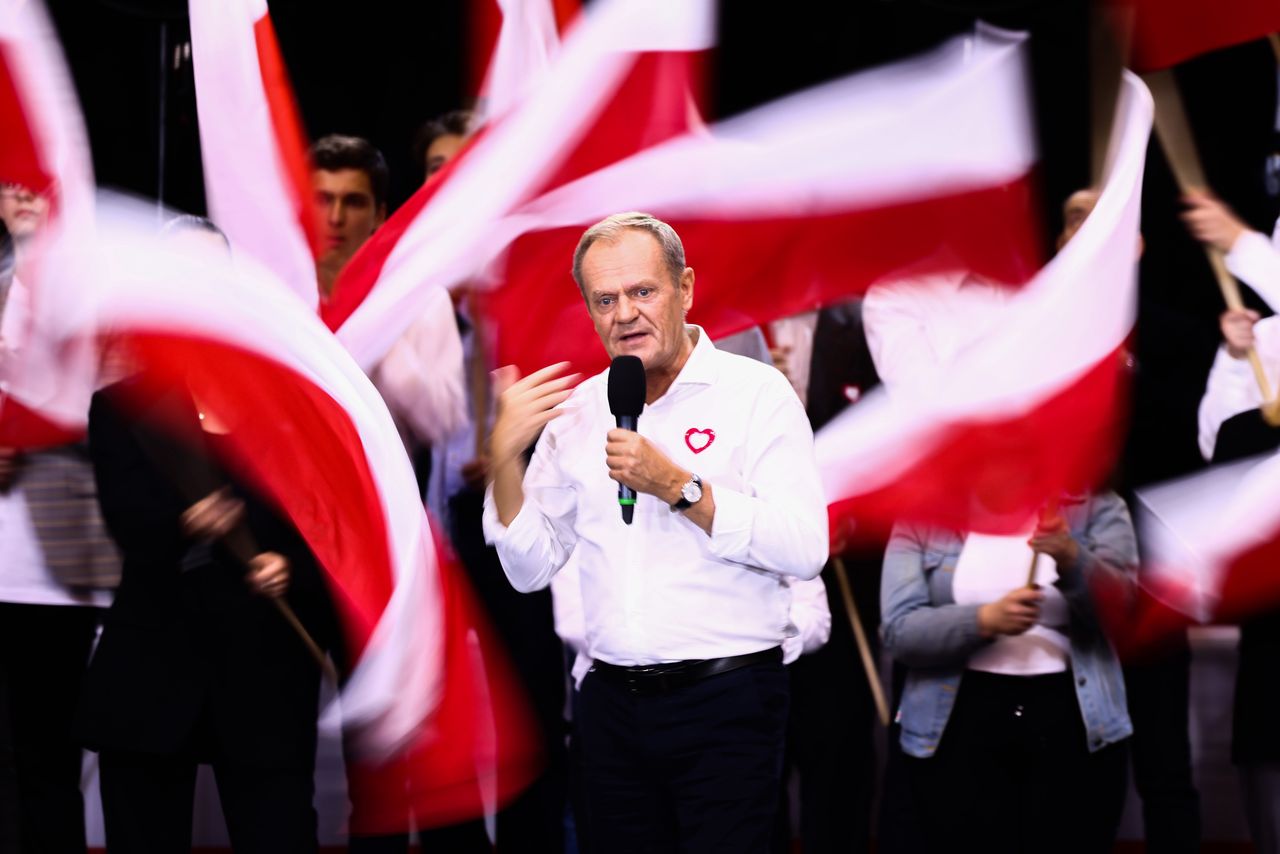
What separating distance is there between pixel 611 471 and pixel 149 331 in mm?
1162

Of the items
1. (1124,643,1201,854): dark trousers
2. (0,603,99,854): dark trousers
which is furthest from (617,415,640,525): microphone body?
(1124,643,1201,854): dark trousers

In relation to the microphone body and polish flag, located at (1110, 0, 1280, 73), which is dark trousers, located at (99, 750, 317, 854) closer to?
the microphone body

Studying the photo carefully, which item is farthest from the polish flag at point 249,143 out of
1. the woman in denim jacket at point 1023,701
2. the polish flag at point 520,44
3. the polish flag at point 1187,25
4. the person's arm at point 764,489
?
the polish flag at point 1187,25

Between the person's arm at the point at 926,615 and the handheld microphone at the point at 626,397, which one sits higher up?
the handheld microphone at the point at 626,397

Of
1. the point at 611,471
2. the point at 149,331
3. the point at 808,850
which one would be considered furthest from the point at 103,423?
the point at 808,850

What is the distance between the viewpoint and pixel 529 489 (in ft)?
11.6

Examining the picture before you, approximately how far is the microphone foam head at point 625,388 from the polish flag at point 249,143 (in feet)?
3.23

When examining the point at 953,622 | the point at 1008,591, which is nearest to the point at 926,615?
the point at 953,622

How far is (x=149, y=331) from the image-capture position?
3.60 metres

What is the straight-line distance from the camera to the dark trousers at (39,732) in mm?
4434

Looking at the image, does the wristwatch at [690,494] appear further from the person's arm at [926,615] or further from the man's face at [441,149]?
the man's face at [441,149]

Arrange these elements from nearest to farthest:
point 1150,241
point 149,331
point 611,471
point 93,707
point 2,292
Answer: point 611,471 → point 149,331 → point 93,707 → point 2,292 → point 1150,241

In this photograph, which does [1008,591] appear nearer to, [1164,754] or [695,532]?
[1164,754]

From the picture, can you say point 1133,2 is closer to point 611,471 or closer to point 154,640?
point 611,471
